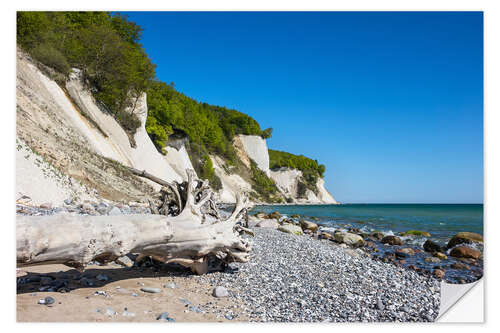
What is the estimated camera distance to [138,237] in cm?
363

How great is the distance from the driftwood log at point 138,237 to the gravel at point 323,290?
621 millimetres

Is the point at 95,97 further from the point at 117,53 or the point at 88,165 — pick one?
the point at 88,165

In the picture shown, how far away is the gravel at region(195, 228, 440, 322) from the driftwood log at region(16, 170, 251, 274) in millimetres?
621

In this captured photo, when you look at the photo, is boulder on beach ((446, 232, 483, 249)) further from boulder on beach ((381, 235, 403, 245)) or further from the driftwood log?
the driftwood log

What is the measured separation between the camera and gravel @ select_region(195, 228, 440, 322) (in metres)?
3.96

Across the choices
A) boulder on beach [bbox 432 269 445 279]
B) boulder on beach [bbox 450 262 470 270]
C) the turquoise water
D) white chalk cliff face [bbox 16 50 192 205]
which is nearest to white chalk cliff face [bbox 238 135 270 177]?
the turquoise water

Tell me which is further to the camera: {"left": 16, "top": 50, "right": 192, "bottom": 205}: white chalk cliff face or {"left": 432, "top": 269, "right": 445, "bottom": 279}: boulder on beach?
{"left": 16, "top": 50, "right": 192, "bottom": 205}: white chalk cliff face

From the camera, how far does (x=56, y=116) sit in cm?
1390

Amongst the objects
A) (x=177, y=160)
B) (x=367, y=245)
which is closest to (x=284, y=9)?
(x=367, y=245)

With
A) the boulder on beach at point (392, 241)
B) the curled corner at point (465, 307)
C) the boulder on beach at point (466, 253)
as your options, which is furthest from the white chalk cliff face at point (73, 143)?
the boulder on beach at point (392, 241)

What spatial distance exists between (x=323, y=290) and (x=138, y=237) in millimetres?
2865

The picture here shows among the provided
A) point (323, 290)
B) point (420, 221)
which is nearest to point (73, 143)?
point (323, 290)
